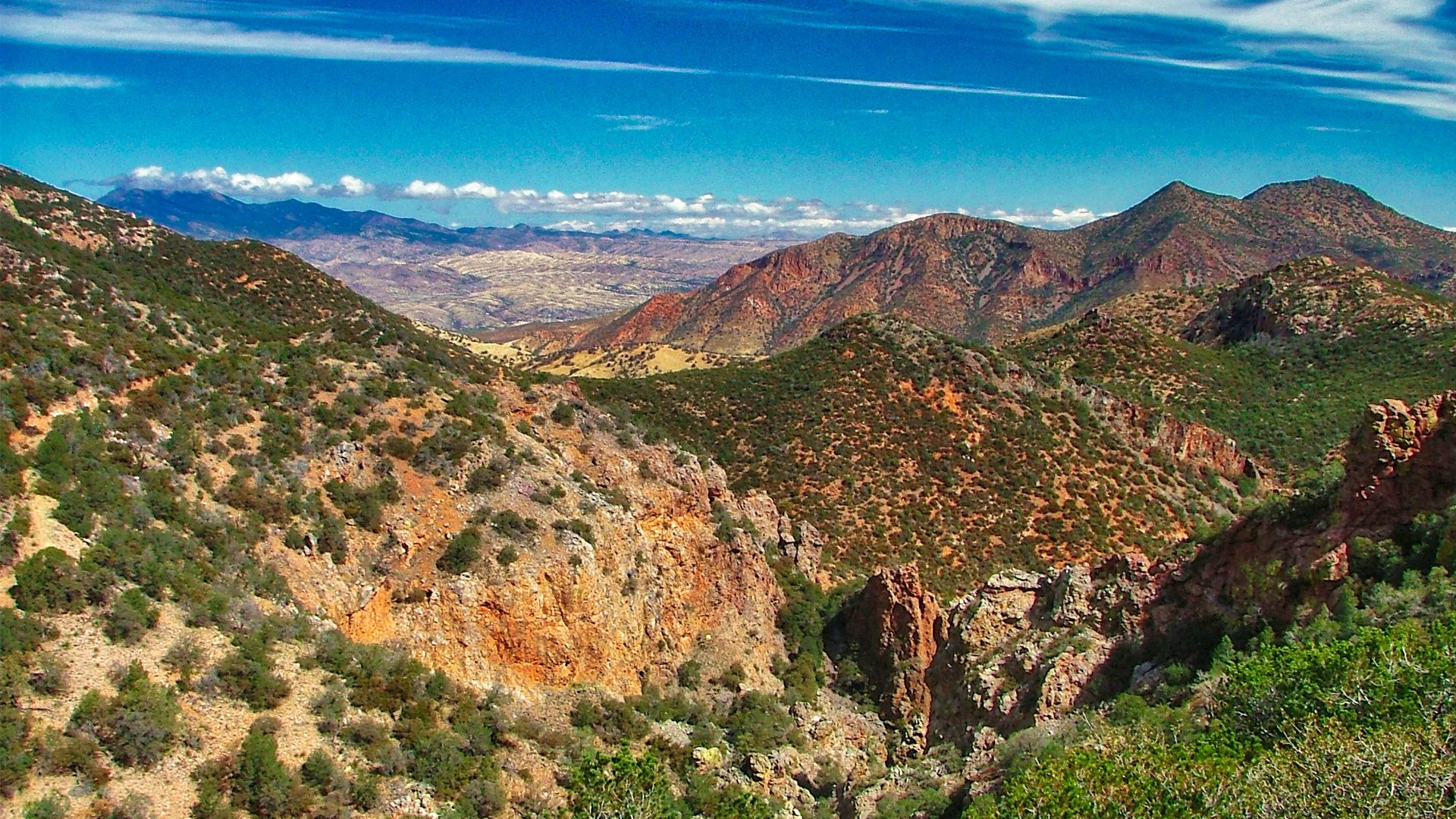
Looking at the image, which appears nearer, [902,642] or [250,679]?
[250,679]

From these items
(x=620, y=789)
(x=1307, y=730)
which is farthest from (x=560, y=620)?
(x=1307, y=730)

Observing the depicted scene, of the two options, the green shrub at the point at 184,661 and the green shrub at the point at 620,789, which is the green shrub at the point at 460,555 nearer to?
the green shrub at the point at 184,661

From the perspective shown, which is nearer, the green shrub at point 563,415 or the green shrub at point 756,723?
the green shrub at point 756,723

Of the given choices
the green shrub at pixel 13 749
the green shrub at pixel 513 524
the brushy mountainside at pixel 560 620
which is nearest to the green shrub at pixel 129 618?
the brushy mountainside at pixel 560 620

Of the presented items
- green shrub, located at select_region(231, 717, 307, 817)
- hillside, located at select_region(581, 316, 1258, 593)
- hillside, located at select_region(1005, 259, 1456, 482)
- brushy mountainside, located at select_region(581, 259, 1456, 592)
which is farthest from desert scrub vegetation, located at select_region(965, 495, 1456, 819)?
hillside, located at select_region(1005, 259, 1456, 482)

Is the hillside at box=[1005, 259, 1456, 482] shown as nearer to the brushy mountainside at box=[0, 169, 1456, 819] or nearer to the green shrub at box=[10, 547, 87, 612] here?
the brushy mountainside at box=[0, 169, 1456, 819]

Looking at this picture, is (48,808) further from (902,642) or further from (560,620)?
(902,642)
